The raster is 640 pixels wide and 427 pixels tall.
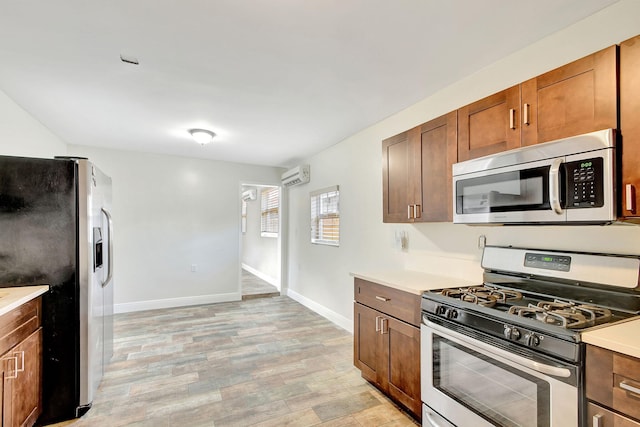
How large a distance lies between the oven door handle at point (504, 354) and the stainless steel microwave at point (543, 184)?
2.23 ft

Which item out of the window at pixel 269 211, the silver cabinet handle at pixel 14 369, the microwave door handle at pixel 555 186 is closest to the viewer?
the microwave door handle at pixel 555 186

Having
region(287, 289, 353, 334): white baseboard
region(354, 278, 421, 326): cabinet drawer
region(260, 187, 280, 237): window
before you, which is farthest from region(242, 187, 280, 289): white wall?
region(354, 278, 421, 326): cabinet drawer

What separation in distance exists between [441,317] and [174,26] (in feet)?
7.68

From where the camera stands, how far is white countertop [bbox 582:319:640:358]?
1.09 m

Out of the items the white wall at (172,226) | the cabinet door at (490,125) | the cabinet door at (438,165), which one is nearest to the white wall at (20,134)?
the white wall at (172,226)

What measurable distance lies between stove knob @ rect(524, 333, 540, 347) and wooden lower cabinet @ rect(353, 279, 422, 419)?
764 mm

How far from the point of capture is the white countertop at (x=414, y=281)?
216 centimetres

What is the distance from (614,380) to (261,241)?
276 inches

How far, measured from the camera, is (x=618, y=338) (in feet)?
3.78

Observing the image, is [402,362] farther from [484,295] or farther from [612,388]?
[612,388]

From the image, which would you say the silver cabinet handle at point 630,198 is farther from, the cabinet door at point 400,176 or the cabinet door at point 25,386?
the cabinet door at point 25,386

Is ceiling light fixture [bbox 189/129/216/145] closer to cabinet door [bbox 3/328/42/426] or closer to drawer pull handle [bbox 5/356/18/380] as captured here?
cabinet door [bbox 3/328/42/426]

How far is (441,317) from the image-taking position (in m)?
1.86

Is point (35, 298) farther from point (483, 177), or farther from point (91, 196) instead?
point (483, 177)
